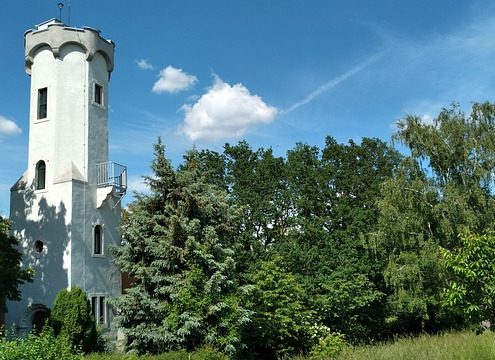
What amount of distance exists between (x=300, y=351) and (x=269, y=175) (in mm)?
10393

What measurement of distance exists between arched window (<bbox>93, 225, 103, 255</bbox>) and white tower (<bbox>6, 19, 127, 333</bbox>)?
5 centimetres

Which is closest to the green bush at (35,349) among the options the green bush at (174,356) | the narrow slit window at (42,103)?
the green bush at (174,356)

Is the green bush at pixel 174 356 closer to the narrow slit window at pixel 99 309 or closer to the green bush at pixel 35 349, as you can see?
the green bush at pixel 35 349

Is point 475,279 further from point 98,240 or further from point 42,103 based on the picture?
point 42,103

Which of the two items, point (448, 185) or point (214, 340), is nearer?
point (214, 340)

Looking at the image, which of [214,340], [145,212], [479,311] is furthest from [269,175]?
[479,311]

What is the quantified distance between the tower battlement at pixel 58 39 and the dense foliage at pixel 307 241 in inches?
318

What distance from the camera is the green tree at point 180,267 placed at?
17.5 meters

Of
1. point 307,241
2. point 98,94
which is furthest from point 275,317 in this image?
point 98,94

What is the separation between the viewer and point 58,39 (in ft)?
80.8

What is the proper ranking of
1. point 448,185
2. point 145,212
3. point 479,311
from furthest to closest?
point 448,185
point 145,212
point 479,311

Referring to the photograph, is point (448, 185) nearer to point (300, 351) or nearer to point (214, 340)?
point (300, 351)

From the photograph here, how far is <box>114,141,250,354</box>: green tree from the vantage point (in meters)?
17.5

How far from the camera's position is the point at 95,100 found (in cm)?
2533
